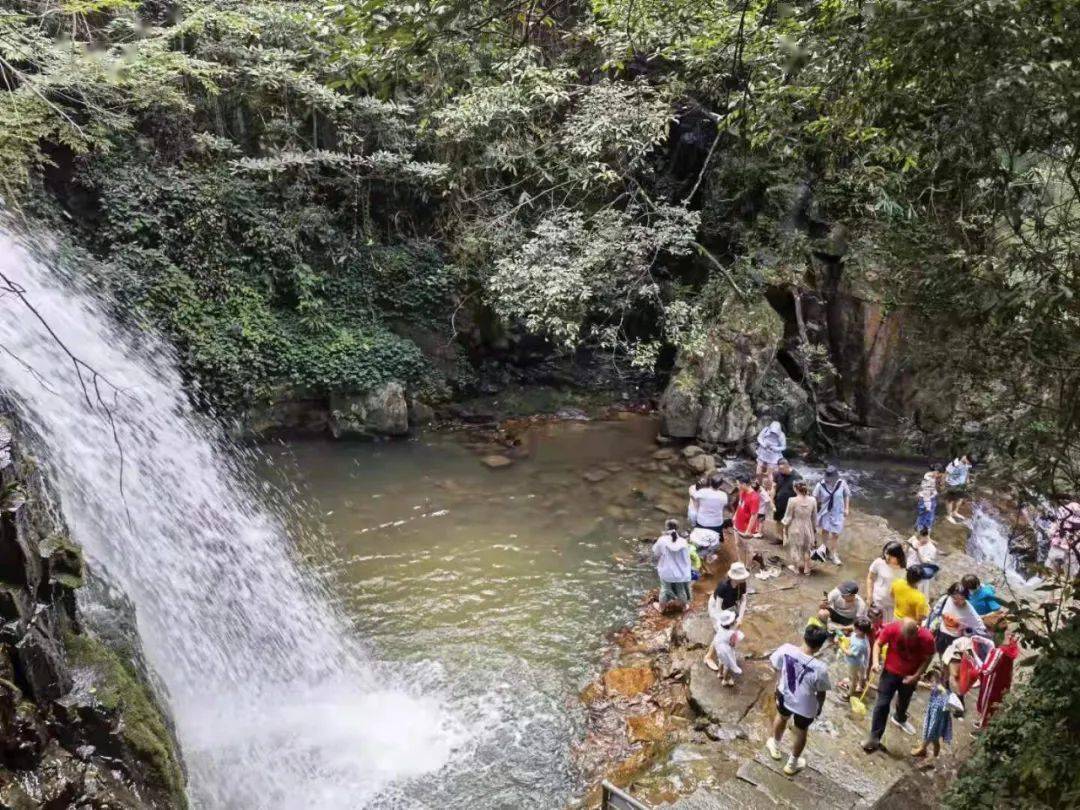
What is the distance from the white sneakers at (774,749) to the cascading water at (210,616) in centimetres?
299

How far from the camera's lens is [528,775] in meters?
6.39

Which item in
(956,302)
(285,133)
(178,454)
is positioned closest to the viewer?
(956,302)

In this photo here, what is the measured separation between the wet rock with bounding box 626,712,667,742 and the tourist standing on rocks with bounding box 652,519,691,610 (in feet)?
5.92

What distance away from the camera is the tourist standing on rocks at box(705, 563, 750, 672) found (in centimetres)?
720

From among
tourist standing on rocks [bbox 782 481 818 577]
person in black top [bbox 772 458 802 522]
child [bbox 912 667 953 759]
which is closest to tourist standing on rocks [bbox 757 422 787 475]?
person in black top [bbox 772 458 802 522]

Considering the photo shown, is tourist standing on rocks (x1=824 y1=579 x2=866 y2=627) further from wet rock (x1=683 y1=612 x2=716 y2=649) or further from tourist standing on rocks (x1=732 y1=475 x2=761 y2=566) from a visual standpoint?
tourist standing on rocks (x1=732 y1=475 x2=761 y2=566)

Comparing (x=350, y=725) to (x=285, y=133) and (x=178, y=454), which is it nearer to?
(x=178, y=454)

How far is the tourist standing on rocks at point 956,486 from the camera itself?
1114 centimetres

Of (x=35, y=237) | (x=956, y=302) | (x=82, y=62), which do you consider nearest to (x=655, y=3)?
(x=956, y=302)

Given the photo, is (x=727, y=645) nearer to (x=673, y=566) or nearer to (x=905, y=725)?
(x=673, y=566)

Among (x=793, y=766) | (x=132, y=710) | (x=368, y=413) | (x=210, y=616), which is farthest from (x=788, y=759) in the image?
(x=368, y=413)

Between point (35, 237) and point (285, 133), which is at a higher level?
point (285, 133)

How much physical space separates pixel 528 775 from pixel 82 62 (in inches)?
458

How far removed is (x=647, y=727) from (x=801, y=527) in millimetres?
3614
